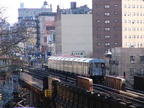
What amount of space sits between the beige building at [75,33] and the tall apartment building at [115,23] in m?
7.34

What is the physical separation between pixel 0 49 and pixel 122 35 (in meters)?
97.0

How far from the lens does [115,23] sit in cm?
12094

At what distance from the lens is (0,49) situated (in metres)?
25.6

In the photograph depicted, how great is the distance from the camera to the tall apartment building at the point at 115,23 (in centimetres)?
11812

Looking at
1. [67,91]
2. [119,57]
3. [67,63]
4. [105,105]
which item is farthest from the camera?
[119,57]

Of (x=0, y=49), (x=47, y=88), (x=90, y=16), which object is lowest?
(x=47, y=88)

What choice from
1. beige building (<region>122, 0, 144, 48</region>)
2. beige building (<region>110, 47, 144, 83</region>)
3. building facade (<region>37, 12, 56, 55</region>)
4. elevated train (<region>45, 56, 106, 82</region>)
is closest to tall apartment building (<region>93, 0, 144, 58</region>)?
beige building (<region>122, 0, 144, 48</region>)

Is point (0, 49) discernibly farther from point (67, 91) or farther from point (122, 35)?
point (122, 35)

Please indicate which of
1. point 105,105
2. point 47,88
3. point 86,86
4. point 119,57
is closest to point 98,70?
point 47,88

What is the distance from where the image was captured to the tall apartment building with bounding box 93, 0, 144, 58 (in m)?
118

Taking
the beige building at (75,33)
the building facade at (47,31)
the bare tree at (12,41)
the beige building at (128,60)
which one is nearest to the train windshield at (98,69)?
the beige building at (128,60)

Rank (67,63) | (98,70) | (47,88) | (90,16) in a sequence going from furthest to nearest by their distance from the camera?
(90,16)
(67,63)
(98,70)
(47,88)

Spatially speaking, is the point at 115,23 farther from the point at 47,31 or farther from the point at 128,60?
the point at 128,60

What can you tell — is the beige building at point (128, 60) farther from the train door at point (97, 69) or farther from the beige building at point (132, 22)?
the beige building at point (132, 22)
